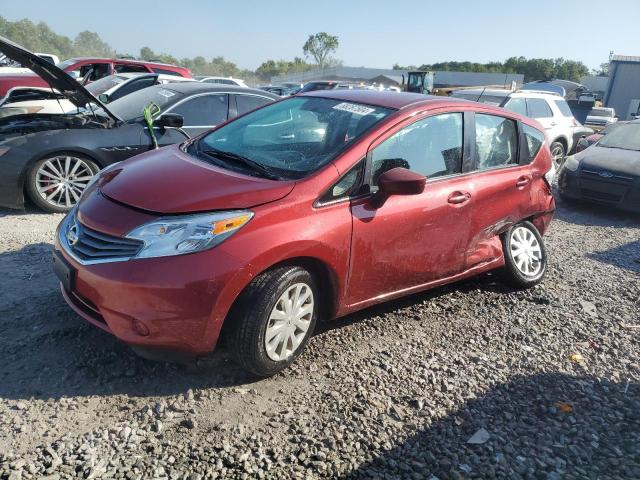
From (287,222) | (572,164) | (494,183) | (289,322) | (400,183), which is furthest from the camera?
(572,164)

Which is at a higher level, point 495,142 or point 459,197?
point 495,142

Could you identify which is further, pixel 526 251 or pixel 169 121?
pixel 169 121

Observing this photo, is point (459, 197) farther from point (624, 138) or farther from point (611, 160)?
point (624, 138)

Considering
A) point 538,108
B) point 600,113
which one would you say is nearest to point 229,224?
point 538,108

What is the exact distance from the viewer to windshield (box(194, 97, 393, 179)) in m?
A: 3.31

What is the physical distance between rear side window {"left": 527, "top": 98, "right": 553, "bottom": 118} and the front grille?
901cm

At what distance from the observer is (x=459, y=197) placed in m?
3.77

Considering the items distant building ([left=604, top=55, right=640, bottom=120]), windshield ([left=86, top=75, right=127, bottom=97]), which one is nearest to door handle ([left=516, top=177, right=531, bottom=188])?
windshield ([left=86, top=75, right=127, bottom=97])

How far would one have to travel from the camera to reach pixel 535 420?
290cm

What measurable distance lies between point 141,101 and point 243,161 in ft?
12.9

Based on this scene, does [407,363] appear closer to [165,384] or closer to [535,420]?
[535,420]

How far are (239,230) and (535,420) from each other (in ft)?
6.47

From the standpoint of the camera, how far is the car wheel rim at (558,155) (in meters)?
10.6

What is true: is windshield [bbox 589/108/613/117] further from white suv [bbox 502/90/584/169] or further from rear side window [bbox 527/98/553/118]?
rear side window [bbox 527/98/553/118]
